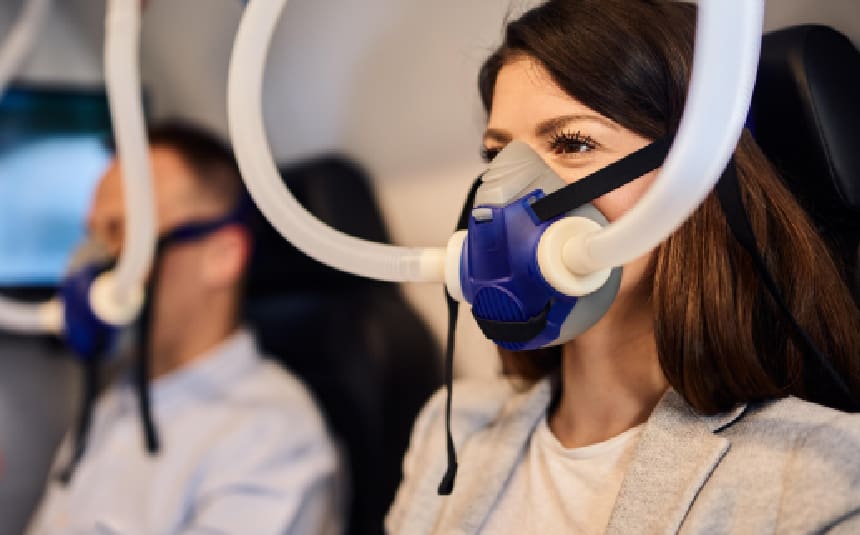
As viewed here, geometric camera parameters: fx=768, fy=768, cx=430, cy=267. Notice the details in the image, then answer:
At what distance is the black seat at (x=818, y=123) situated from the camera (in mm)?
683

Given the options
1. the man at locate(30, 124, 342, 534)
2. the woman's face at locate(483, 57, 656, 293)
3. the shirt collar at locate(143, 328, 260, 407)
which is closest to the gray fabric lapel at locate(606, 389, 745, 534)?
the woman's face at locate(483, 57, 656, 293)

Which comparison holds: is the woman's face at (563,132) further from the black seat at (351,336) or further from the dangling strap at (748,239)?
the black seat at (351,336)

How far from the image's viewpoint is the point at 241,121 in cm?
80

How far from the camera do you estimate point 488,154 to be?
0.78 meters

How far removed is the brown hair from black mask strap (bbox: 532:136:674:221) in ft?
0.11

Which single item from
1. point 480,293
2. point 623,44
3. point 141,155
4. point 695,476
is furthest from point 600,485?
point 141,155

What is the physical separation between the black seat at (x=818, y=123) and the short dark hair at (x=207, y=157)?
35.4 inches

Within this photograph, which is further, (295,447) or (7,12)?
(7,12)

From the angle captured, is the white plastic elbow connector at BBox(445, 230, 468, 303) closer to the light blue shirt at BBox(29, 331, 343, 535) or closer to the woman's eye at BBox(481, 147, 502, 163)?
the woman's eye at BBox(481, 147, 502, 163)

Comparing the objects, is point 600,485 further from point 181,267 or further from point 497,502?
point 181,267

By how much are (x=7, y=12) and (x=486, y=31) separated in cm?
154

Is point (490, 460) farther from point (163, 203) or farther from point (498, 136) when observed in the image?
point (163, 203)

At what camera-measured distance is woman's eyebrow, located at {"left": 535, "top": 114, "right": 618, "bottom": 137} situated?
0.70m

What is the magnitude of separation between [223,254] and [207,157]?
188 millimetres
